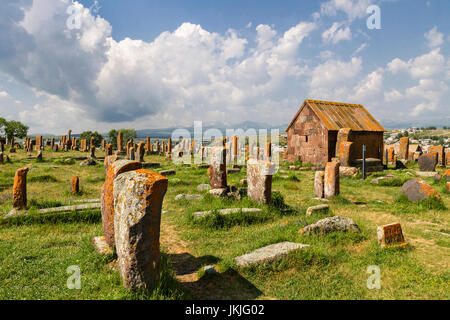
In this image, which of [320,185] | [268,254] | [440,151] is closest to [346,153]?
Answer: [320,185]

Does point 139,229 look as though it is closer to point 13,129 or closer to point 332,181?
point 332,181

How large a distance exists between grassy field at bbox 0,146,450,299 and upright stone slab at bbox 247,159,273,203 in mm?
305

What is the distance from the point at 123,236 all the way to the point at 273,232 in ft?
11.7

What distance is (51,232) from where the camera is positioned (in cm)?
616

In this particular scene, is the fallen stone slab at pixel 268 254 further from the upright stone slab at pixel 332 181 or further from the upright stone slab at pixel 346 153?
the upright stone slab at pixel 346 153

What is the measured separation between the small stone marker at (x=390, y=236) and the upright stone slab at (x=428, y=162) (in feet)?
43.5

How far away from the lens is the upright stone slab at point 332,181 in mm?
9336

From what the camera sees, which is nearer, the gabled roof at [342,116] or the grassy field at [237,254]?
the grassy field at [237,254]

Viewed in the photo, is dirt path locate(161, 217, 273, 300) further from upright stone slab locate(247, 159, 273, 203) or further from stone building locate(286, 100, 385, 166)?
stone building locate(286, 100, 385, 166)

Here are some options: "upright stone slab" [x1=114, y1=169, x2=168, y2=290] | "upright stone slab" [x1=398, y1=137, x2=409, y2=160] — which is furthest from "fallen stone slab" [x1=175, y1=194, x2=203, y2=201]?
"upright stone slab" [x1=398, y1=137, x2=409, y2=160]

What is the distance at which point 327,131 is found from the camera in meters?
18.7

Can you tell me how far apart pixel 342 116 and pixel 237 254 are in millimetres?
19230

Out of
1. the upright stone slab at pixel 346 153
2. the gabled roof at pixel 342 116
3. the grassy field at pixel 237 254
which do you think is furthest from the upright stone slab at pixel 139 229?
the gabled roof at pixel 342 116
